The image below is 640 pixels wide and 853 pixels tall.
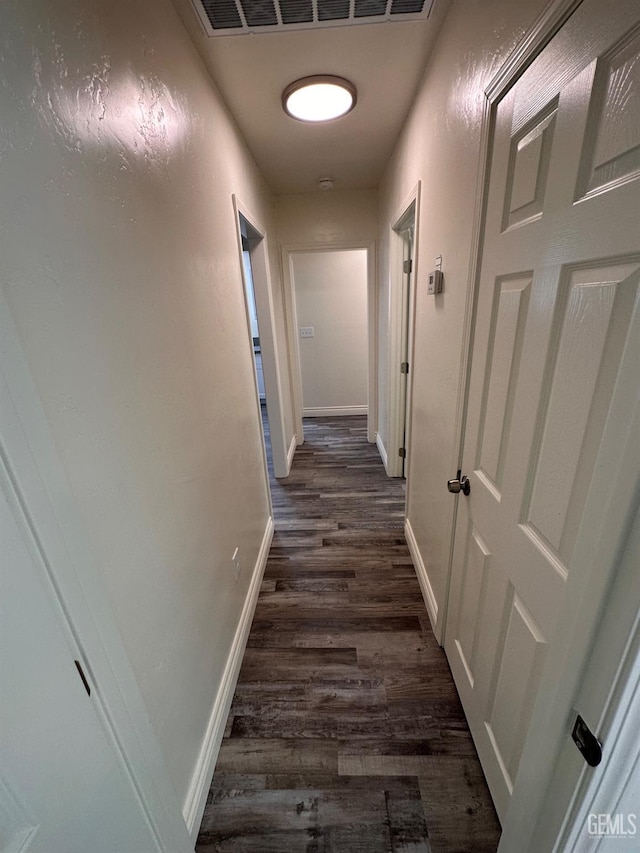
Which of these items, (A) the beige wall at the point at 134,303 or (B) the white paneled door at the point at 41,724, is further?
(A) the beige wall at the point at 134,303

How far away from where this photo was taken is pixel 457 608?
134cm

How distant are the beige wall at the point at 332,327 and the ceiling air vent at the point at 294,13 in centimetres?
291

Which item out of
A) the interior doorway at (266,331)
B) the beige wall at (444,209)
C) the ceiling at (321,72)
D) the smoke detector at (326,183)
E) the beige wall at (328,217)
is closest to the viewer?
the beige wall at (444,209)

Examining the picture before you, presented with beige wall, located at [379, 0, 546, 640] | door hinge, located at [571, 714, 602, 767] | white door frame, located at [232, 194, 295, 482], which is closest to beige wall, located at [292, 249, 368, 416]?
white door frame, located at [232, 194, 295, 482]

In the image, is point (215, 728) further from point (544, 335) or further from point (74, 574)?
point (544, 335)

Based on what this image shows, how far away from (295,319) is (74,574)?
10.6 feet

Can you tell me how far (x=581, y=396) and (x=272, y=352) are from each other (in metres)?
2.40

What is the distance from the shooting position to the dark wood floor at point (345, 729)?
1027mm

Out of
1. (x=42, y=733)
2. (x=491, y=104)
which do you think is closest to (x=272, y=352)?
(x=491, y=104)

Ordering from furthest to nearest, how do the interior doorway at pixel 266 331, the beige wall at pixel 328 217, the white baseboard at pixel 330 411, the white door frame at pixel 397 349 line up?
the white baseboard at pixel 330 411 → the beige wall at pixel 328 217 → the interior doorway at pixel 266 331 → the white door frame at pixel 397 349

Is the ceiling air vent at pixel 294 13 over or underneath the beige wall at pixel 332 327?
over

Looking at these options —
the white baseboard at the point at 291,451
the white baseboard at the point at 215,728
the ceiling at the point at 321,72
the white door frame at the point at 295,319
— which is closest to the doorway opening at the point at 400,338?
the ceiling at the point at 321,72

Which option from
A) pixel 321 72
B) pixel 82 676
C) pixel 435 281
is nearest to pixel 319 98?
pixel 321 72

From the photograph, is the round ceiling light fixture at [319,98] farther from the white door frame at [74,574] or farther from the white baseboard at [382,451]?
the white baseboard at [382,451]
